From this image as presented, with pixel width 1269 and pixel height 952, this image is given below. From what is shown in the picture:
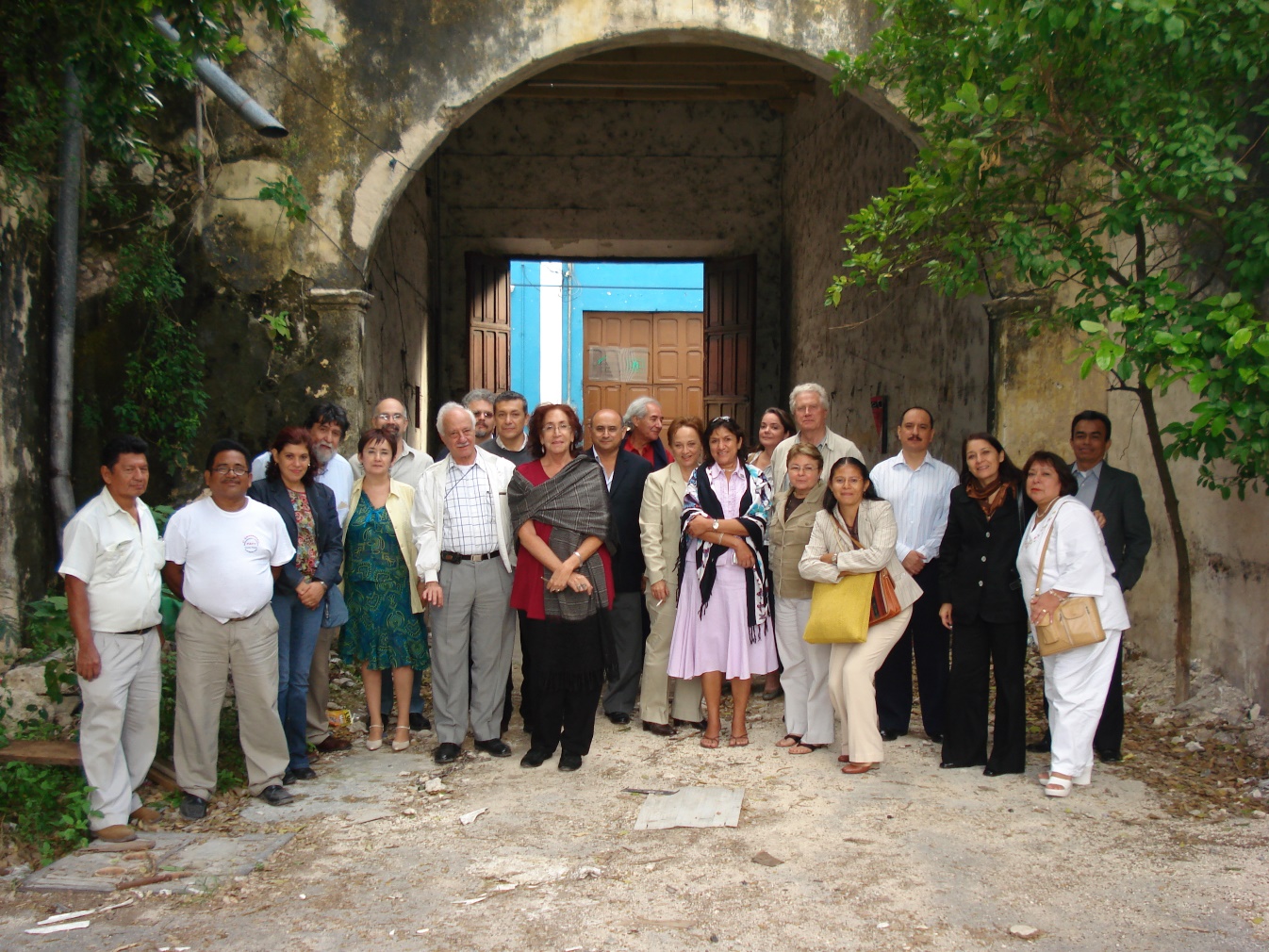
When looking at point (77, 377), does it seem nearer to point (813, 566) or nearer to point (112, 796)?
point (112, 796)

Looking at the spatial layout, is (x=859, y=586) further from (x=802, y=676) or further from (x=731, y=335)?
(x=731, y=335)

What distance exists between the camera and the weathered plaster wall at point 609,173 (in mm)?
12008

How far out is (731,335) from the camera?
12.2 metres

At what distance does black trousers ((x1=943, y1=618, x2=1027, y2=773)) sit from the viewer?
14.6 feet

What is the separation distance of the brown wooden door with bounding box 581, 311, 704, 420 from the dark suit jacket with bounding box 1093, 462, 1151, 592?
44.5ft

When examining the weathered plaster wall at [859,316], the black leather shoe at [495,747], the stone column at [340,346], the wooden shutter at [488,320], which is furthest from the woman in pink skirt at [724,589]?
the wooden shutter at [488,320]

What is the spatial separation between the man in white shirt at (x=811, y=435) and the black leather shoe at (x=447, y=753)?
1860 millimetres

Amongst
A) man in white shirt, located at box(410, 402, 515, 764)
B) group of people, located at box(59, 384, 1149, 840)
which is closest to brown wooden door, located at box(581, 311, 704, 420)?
group of people, located at box(59, 384, 1149, 840)

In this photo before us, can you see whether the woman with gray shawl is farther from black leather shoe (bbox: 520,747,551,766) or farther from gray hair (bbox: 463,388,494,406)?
gray hair (bbox: 463,388,494,406)

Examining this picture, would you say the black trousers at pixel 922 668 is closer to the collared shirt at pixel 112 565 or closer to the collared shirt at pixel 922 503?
the collared shirt at pixel 922 503

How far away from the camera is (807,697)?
A: 4848mm

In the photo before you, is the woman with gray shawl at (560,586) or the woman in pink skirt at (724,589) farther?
the woman in pink skirt at (724,589)

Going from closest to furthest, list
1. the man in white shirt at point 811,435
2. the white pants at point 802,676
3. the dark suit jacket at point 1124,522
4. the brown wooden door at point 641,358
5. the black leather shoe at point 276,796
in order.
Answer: the black leather shoe at point 276,796 → the dark suit jacket at point 1124,522 → the white pants at point 802,676 → the man in white shirt at point 811,435 → the brown wooden door at point 641,358

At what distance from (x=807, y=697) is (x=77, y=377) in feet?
14.2
